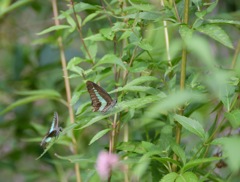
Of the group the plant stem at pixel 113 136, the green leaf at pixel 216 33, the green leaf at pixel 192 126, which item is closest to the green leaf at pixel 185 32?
the green leaf at pixel 216 33

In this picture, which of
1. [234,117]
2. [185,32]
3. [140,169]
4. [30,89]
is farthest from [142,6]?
[30,89]

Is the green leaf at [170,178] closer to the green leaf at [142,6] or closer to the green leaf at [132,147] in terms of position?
the green leaf at [132,147]

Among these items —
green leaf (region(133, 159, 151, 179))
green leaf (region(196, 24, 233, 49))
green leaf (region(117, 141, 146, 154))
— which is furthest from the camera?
green leaf (region(117, 141, 146, 154))

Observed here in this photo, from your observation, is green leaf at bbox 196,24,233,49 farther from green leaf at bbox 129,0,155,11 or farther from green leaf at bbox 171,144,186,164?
green leaf at bbox 171,144,186,164

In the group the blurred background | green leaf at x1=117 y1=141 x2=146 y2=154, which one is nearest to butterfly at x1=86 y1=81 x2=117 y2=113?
green leaf at x1=117 y1=141 x2=146 y2=154

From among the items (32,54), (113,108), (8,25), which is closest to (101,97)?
(113,108)

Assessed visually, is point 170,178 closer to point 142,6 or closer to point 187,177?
point 187,177
